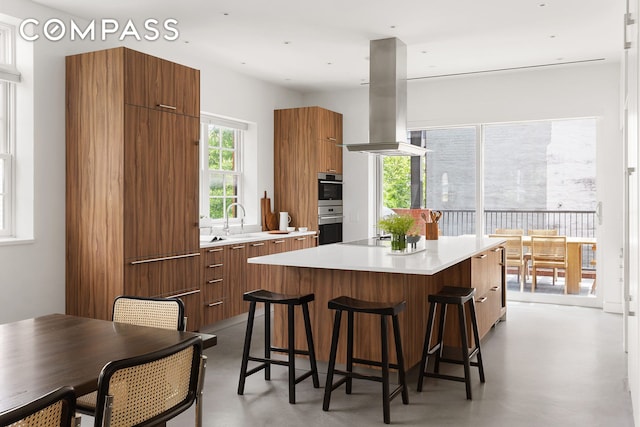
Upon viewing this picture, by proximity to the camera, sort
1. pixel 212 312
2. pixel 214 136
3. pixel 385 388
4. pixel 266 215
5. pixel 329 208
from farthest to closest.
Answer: pixel 329 208 < pixel 266 215 < pixel 214 136 < pixel 212 312 < pixel 385 388

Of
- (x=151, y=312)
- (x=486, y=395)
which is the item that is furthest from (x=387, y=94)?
(x=151, y=312)

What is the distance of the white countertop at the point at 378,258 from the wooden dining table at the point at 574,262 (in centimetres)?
234

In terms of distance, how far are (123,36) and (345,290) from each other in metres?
3.12

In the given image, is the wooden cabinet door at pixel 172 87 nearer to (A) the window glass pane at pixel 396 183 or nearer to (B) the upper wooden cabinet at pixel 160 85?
(B) the upper wooden cabinet at pixel 160 85

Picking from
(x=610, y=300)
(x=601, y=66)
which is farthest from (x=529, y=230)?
(x=601, y=66)

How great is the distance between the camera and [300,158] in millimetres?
7277

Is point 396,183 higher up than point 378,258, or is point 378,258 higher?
point 396,183

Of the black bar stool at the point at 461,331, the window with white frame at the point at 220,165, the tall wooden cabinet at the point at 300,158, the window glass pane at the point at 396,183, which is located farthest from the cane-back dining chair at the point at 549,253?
the window with white frame at the point at 220,165

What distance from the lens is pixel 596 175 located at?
21.5 feet

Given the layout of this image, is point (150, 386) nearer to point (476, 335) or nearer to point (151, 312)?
point (151, 312)

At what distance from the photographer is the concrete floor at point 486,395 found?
10.5 ft

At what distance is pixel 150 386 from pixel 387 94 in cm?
416

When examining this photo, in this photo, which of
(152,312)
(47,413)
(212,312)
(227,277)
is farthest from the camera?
(227,277)

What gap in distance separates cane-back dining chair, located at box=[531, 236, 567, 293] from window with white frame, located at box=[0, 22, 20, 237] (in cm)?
557
